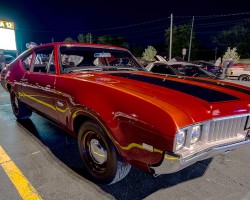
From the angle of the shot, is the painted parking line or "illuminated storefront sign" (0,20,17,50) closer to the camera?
the painted parking line

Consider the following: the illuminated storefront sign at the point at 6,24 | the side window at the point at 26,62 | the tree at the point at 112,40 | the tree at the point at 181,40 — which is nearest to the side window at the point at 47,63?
the side window at the point at 26,62

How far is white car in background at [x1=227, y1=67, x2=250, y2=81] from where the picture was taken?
16.2 m

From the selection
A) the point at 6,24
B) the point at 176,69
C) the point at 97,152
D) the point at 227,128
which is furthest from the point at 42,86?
the point at 6,24

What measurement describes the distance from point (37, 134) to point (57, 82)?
151 centimetres

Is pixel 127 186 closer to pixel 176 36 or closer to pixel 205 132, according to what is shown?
pixel 205 132

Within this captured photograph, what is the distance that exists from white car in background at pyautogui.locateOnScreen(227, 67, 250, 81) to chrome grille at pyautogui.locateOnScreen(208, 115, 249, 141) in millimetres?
16201

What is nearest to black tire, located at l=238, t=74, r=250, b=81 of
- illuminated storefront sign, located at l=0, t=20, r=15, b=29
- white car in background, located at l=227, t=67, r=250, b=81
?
white car in background, located at l=227, t=67, r=250, b=81

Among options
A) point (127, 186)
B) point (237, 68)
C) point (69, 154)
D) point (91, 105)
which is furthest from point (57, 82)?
point (237, 68)

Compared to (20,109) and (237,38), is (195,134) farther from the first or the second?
(237,38)

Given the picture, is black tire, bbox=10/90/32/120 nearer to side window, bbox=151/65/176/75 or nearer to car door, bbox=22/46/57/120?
car door, bbox=22/46/57/120

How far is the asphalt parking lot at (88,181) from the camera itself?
2.18 meters

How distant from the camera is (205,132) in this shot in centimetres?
181

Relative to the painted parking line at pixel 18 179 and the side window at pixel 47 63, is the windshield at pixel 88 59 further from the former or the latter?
the painted parking line at pixel 18 179

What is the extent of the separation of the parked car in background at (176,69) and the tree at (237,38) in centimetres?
4404
